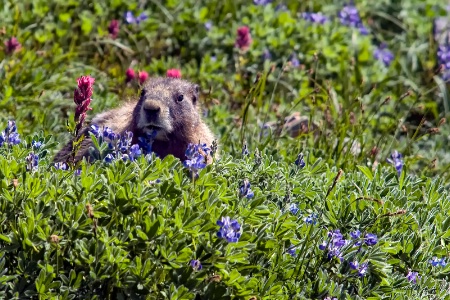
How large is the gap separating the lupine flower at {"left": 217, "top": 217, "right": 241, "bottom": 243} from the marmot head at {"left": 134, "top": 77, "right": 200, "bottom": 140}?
5.82 feet

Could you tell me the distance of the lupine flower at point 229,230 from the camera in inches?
156

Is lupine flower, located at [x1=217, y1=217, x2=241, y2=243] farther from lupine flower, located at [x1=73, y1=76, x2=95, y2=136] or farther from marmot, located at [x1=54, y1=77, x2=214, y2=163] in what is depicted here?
marmot, located at [x1=54, y1=77, x2=214, y2=163]

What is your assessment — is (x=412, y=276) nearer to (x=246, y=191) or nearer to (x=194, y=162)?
(x=246, y=191)

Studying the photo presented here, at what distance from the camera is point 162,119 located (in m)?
5.82

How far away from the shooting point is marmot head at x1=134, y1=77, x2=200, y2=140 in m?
5.76

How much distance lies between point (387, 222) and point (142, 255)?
1556 mm

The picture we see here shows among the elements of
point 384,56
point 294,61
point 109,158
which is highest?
point 109,158

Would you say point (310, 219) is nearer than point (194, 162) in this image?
No

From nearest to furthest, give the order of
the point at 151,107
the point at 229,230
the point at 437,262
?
the point at 229,230
the point at 437,262
the point at 151,107

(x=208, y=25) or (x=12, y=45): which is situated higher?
(x=12, y=45)

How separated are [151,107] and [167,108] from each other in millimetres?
266

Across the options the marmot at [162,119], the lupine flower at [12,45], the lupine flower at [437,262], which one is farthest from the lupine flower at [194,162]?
the lupine flower at [12,45]

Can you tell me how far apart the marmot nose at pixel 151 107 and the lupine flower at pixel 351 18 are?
4031 millimetres

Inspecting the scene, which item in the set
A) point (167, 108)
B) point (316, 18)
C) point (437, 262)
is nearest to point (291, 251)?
point (437, 262)
